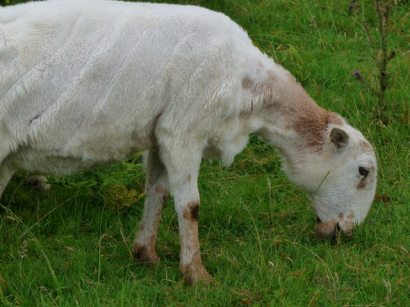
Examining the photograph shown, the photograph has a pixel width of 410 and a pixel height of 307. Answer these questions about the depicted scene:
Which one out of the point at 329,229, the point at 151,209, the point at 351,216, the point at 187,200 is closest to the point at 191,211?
the point at 187,200

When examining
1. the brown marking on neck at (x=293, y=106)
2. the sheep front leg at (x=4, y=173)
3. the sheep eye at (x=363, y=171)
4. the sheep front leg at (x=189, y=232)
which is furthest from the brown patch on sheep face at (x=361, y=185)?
the sheep front leg at (x=4, y=173)

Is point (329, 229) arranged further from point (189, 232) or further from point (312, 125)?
point (189, 232)

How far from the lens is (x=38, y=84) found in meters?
4.76

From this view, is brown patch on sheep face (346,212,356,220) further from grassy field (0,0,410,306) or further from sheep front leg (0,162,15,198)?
sheep front leg (0,162,15,198)

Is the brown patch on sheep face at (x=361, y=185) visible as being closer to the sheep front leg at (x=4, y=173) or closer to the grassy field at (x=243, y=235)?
the grassy field at (x=243, y=235)

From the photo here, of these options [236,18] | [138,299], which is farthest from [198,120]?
[236,18]

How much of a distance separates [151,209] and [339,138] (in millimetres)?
1700

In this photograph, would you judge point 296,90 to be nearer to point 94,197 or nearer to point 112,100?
point 112,100

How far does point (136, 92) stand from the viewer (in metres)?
4.97

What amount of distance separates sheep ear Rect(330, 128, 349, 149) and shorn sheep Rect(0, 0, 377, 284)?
0.03 m

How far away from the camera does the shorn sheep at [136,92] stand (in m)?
4.80

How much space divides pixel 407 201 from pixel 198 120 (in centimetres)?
278

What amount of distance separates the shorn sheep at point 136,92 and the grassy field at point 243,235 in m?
0.50

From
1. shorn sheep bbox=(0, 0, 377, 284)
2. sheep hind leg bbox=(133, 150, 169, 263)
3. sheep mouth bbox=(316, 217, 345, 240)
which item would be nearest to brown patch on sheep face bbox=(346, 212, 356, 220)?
sheep mouth bbox=(316, 217, 345, 240)
